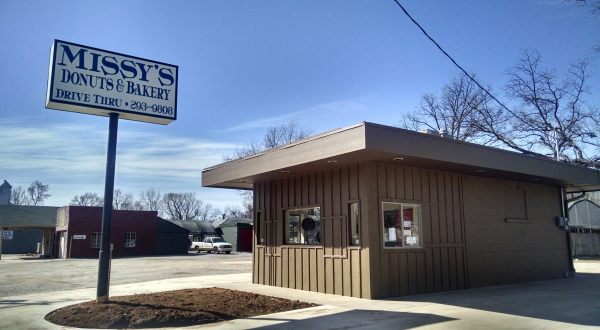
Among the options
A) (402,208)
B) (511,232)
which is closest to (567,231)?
(511,232)

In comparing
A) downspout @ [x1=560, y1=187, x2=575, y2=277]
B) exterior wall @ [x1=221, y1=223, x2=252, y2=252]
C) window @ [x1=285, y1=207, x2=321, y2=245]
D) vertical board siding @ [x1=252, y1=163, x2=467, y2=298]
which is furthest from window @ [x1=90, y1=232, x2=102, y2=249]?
downspout @ [x1=560, y1=187, x2=575, y2=277]

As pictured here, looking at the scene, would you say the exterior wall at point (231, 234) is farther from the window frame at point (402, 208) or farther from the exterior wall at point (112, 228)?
the window frame at point (402, 208)

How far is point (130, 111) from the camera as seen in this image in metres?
10.8

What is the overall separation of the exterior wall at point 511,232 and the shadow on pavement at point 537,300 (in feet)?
2.43

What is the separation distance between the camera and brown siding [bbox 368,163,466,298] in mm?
11555

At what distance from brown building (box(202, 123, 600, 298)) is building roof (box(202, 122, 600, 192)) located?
0.10 feet

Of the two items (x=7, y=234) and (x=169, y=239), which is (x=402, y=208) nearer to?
(x=169, y=239)

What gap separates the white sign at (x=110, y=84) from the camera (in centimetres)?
1012

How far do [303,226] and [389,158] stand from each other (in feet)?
12.1

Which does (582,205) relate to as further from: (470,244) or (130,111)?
(130,111)

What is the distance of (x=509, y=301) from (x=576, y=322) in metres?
2.49

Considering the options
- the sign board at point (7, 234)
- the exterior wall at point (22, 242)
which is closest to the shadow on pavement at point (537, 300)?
the sign board at point (7, 234)

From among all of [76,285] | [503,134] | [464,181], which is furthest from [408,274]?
[503,134]

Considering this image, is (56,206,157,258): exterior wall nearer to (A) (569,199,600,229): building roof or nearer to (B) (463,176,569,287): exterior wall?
(B) (463,176,569,287): exterior wall
